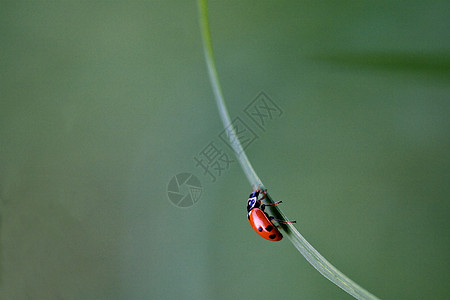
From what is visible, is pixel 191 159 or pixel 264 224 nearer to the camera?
pixel 264 224

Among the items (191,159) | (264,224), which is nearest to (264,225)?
(264,224)

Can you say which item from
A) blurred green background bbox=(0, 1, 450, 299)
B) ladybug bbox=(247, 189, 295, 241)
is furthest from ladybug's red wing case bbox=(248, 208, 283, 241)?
blurred green background bbox=(0, 1, 450, 299)

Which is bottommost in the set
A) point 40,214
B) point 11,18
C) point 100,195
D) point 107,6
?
point 40,214

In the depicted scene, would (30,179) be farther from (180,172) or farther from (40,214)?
(180,172)

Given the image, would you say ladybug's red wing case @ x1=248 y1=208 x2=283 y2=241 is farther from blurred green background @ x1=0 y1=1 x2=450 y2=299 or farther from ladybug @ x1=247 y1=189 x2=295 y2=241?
blurred green background @ x1=0 y1=1 x2=450 y2=299

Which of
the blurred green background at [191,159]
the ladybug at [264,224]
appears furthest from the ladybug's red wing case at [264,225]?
the blurred green background at [191,159]

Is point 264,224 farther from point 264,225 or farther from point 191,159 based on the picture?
point 191,159

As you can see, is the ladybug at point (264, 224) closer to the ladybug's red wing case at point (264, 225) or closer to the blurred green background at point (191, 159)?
the ladybug's red wing case at point (264, 225)

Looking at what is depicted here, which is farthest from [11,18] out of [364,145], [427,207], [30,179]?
[427,207]
